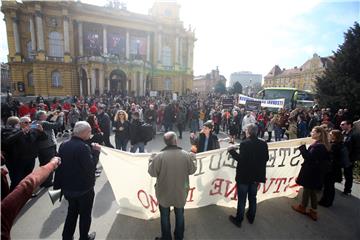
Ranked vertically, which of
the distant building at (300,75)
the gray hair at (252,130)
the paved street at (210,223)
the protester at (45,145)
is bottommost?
the paved street at (210,223)

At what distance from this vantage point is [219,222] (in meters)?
3.94

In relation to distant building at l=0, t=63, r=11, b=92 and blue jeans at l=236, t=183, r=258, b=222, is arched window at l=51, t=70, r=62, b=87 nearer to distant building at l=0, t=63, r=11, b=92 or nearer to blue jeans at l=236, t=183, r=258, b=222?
distant building at l=0, t=63, r=11, b=92

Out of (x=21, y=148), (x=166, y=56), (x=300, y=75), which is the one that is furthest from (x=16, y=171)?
(x=300, y=75)

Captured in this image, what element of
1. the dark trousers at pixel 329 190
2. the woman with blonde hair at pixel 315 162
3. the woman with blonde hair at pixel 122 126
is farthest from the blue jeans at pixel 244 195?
the woman with blonde hair at pixel 122 126

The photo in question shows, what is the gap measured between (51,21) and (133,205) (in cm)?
4550

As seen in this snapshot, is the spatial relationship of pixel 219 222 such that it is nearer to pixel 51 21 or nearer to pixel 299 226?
pixel 299 226

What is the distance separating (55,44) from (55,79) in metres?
6.71

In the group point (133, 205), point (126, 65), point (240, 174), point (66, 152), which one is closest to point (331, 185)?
point (240, 174)

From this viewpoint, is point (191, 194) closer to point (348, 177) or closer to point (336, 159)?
point (336, 159)

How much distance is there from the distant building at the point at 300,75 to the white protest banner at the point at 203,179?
65.5 m

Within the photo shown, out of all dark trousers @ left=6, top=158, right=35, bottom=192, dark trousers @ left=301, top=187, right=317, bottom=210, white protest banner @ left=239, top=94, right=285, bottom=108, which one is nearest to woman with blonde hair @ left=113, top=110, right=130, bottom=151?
dark trousers @ left=6, top=158, right=35, bottom=192

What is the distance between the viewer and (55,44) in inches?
1548

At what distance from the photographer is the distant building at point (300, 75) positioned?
6506 cm

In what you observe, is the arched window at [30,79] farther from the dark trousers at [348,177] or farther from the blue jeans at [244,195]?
the dark trousers at [348,177]
